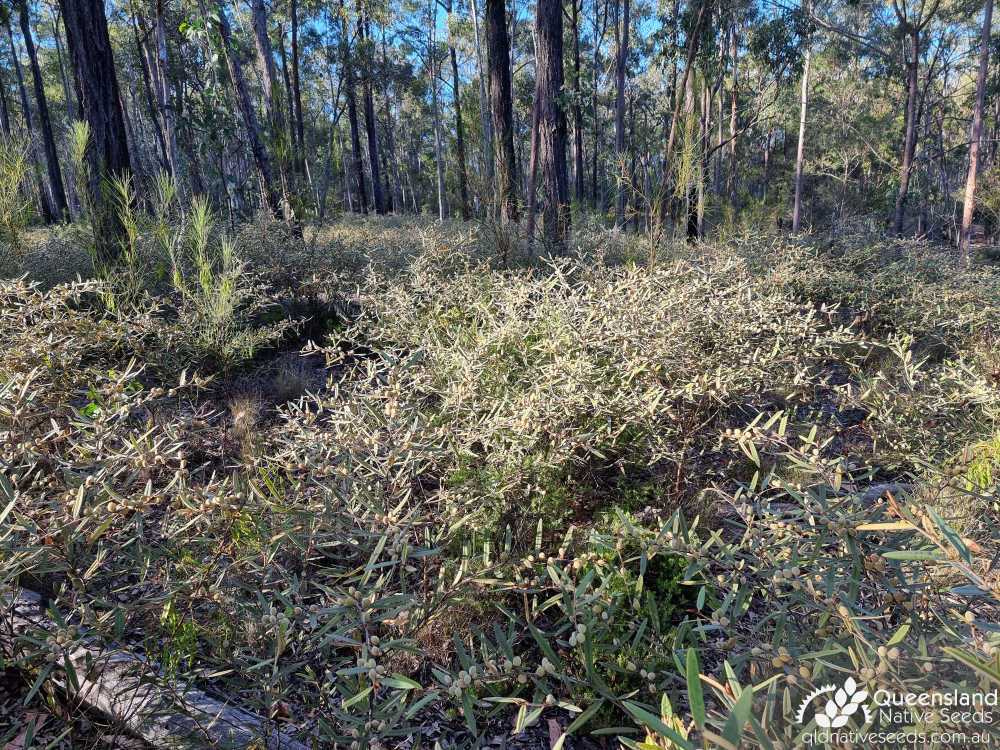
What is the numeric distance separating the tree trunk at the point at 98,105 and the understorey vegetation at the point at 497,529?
0.92 metres

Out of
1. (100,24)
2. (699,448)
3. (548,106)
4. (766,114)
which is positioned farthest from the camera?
(766,114)

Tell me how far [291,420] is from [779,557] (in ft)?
4.70

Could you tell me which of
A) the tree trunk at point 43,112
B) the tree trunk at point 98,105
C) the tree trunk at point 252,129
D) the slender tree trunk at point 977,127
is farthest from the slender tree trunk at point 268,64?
the slender tree trunk at point 977,127

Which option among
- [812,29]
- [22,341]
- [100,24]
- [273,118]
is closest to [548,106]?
[273,118]

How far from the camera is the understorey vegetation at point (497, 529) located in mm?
1064

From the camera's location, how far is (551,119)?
6.71 meters

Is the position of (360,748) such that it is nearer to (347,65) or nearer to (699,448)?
(699,448)

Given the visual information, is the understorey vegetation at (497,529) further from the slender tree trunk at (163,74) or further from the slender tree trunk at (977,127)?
the slender tree trunk at (977,127)

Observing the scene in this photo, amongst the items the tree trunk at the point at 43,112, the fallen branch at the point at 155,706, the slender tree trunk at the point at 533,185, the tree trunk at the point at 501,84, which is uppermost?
the tree trunk at the point at 43,112

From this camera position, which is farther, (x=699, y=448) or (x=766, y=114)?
(x=766, y=114)

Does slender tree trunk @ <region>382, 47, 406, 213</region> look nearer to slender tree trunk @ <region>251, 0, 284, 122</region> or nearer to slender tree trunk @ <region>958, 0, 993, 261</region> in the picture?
slender tree trunk @ <region>251, 0, 284, 122</region>

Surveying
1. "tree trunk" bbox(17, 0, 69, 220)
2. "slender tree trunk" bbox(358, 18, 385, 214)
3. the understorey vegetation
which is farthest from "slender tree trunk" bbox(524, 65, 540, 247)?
"tree trunk" bbox(17, 0, 69, 220)

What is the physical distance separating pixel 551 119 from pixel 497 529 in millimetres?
6204

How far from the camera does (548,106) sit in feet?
21.9
